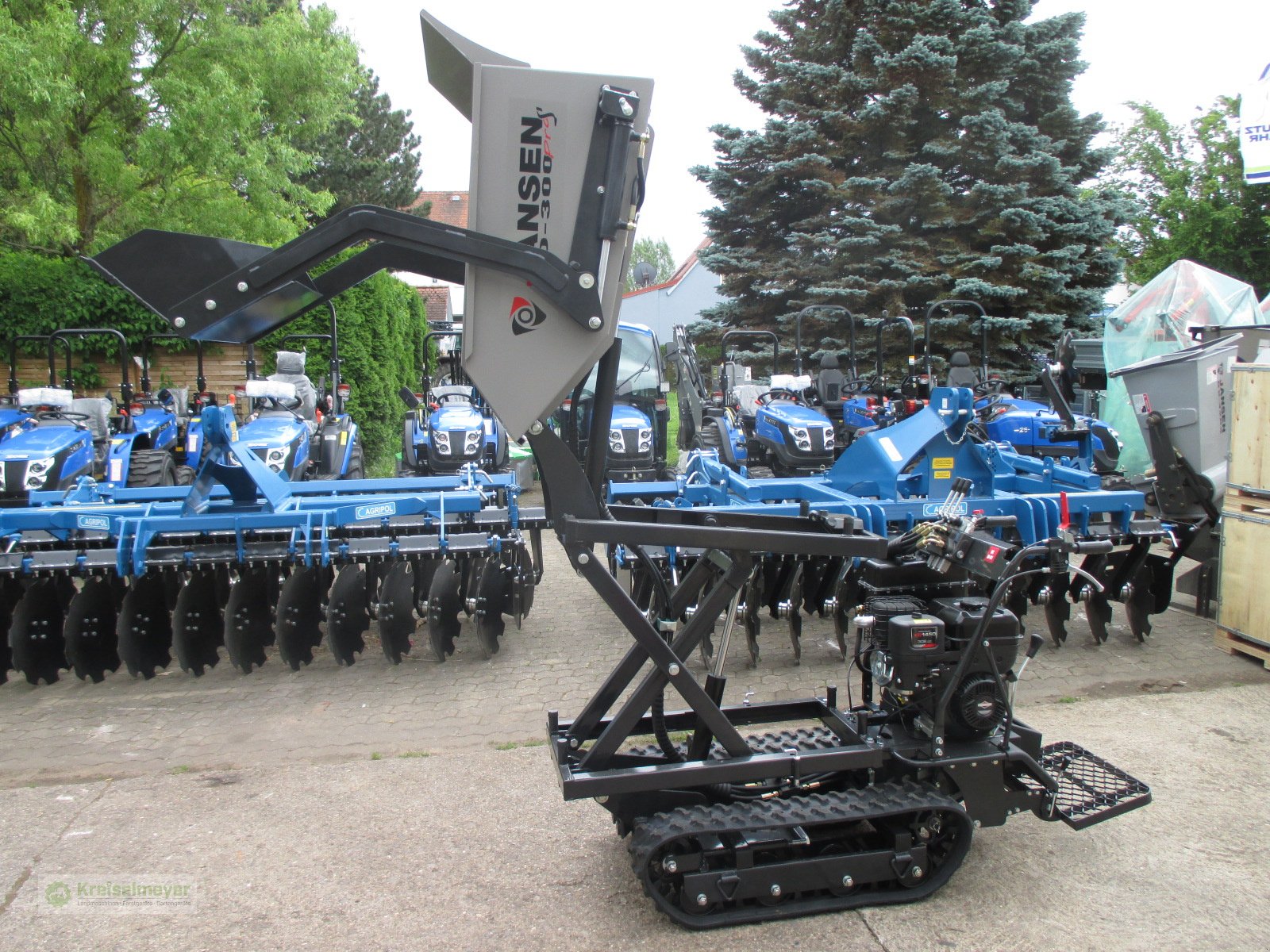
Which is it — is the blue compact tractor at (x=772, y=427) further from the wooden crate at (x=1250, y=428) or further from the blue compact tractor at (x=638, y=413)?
the wooden crate at (x=1250, y=428)

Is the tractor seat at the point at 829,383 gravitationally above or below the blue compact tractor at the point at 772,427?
above

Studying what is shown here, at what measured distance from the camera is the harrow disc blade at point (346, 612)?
17.4ft

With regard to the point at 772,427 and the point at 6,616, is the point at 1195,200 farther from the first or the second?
the point at 6,616

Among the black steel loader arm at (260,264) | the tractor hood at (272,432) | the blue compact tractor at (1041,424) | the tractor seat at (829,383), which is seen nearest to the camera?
the black steel loader arm at (260,264)

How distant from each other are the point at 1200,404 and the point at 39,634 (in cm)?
822

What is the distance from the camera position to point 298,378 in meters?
9.25

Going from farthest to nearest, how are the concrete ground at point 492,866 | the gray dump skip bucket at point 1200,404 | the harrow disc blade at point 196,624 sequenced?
the gray dump skip bucket at point 1200,404
the harrow disc blade at point 196,624
the concrete ground at point 492,866

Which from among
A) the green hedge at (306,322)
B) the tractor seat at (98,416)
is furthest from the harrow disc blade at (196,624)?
the green hedge at (306,322)

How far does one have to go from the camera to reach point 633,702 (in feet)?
9.65

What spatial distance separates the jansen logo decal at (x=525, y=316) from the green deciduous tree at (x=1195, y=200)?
62.2 feet

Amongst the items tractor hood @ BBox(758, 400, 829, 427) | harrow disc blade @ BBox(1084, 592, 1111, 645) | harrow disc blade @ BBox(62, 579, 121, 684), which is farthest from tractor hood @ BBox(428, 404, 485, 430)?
harrow disc blade @ BBox(1084, 592, 1111, 645)

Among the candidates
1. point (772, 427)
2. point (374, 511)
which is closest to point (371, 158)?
point (772, 427)

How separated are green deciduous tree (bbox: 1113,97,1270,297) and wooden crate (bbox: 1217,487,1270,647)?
14914mm

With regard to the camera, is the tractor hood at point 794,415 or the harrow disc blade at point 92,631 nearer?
A: the harrow disc blade at point 92,631
